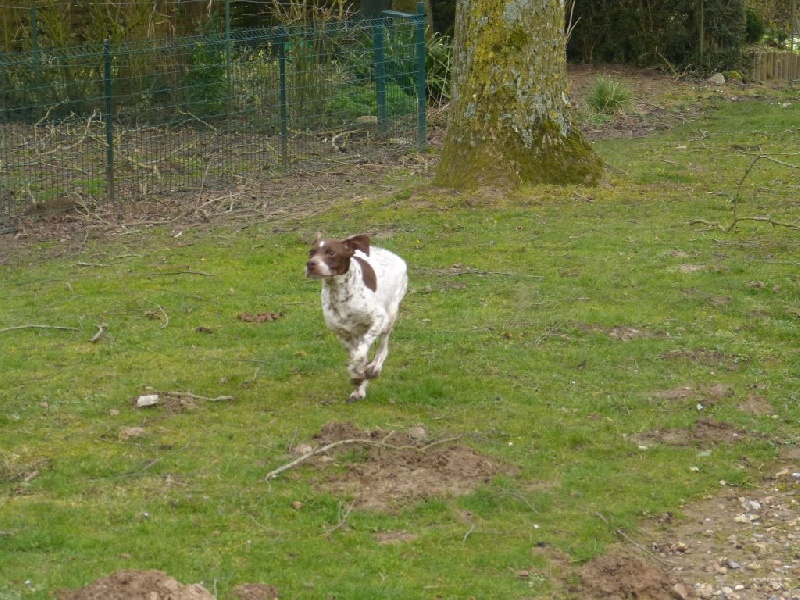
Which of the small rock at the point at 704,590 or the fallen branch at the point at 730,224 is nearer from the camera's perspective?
the small rock at the point at 704,590

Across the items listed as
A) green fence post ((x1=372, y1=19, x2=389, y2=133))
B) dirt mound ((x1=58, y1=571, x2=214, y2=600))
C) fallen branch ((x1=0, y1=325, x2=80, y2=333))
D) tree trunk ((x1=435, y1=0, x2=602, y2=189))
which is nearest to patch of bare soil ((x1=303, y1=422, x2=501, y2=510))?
dirt mound ((x1=58, y1=571, x2=214, y2=600))

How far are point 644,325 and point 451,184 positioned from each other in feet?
18.0

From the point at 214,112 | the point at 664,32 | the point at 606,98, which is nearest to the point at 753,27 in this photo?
the point at 664,32

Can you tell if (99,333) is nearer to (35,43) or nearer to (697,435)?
(697,435)

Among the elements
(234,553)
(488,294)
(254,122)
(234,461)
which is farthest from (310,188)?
(234,553)

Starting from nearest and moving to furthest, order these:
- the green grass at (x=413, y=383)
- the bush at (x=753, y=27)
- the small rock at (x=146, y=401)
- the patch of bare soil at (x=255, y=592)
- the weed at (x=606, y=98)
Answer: the patch of bare soil at (x=255, y=592) < the green grass at (x=413, y=383) < the small rock at (x=146, y=401) < the weed at (x=606, y=98) < the bush at (x=753, y=27)

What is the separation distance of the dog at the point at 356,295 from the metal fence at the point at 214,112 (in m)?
7.35

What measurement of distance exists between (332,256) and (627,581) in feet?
9.63

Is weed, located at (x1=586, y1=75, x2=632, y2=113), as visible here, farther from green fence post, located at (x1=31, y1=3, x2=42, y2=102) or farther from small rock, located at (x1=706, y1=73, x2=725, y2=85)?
green fence post, located at (x1=31, y1=3, x2=42, y2=102)

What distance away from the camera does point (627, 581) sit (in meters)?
5.86

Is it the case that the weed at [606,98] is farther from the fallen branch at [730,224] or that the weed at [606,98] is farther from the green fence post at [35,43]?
the green fence post at [35,43]

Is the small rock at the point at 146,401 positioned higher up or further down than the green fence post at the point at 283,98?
further down

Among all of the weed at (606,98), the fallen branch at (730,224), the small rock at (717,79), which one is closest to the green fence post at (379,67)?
the weed at (606,98)

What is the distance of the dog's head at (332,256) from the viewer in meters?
7.71
